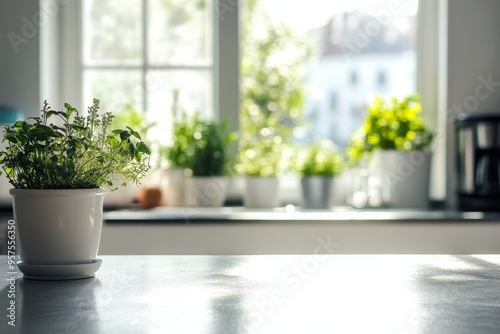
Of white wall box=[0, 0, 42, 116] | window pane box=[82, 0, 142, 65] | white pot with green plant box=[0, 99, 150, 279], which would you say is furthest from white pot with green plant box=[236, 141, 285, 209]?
white pot with green plant box=[0, 99, 150, 279]

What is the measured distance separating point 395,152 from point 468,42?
563 mm

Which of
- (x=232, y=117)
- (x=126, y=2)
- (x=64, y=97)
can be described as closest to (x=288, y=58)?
(x=232, y=117)

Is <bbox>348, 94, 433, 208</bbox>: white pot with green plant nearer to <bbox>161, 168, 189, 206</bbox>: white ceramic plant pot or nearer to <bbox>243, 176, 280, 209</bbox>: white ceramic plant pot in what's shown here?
<bbox>243, 176, 280, 209</bbox>: white ceramic plant pot

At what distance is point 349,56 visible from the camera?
3.43 m

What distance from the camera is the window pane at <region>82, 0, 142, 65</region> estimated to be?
11.1 feet

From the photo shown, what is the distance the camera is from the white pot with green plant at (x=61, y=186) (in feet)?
3.41

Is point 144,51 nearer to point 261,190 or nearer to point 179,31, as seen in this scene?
point 179,31

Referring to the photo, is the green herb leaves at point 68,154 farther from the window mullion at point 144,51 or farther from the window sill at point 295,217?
the window mullion at point 144,51

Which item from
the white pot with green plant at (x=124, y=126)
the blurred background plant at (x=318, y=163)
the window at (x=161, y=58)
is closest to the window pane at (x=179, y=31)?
the window at (x=161, y=58)

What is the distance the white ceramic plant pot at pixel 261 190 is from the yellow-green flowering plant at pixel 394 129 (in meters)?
0.41

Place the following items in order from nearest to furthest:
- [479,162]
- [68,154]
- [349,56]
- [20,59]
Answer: [68,154]
[479,162]
[20,59]
[349,56]

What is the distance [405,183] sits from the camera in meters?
3.12

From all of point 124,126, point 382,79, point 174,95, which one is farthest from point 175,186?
point 382,79

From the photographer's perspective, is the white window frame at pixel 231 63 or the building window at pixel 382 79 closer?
the white window frame at pixel 231 63
